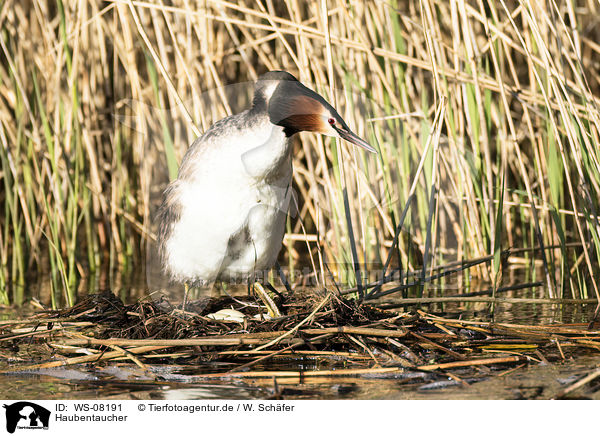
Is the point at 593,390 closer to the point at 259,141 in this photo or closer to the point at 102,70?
the point at 259,141

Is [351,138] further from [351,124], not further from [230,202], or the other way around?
[351,124]

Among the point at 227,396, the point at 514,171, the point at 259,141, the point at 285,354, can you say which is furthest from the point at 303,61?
the point at 514,171

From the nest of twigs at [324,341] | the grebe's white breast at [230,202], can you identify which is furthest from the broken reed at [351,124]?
the nest of twigs at [324,341]

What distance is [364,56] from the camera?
5.20 meters

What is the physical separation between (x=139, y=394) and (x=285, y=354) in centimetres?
69
